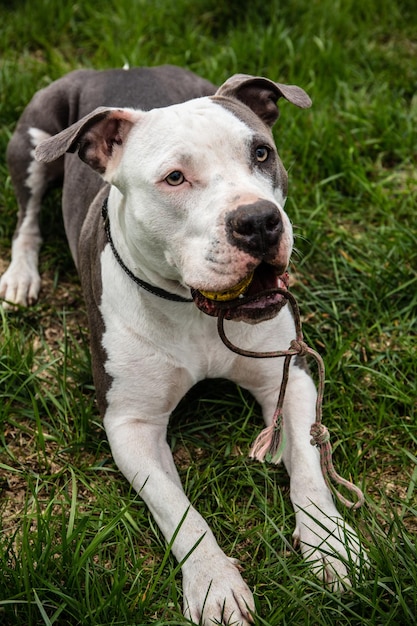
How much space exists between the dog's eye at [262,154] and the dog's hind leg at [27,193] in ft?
5.72

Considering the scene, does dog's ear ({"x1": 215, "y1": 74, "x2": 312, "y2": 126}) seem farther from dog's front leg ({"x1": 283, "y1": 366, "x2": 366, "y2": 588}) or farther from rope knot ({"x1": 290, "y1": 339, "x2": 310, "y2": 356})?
dog's front leg ({"x1": 283, "y1": 366, "x2": 366, "y2": 588})

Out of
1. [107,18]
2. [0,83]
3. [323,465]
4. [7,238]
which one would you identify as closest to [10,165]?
[7,238]

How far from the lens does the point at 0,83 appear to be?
5.25m

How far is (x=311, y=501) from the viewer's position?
3.04 meters

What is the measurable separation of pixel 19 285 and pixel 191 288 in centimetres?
159

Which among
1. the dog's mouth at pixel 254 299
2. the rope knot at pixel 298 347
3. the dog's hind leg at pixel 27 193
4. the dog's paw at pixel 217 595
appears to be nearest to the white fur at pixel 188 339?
the dog's paw at pixel 217 595

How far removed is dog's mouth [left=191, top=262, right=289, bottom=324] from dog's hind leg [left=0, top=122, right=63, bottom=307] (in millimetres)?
1706

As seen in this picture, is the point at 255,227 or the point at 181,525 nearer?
the point at 255,227

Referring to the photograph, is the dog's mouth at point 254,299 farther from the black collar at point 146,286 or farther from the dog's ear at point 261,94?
the dog's ear at point 261,94

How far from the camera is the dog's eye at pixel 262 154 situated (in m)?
2.95

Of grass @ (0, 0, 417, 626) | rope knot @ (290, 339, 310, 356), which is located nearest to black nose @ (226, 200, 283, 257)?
rope knot @ (290, 339, 310, 356)

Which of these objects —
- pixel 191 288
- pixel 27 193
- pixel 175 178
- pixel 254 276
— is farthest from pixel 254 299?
pixel 27 193

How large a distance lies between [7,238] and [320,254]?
5.77 ft

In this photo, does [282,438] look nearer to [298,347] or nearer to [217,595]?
[298,347]
